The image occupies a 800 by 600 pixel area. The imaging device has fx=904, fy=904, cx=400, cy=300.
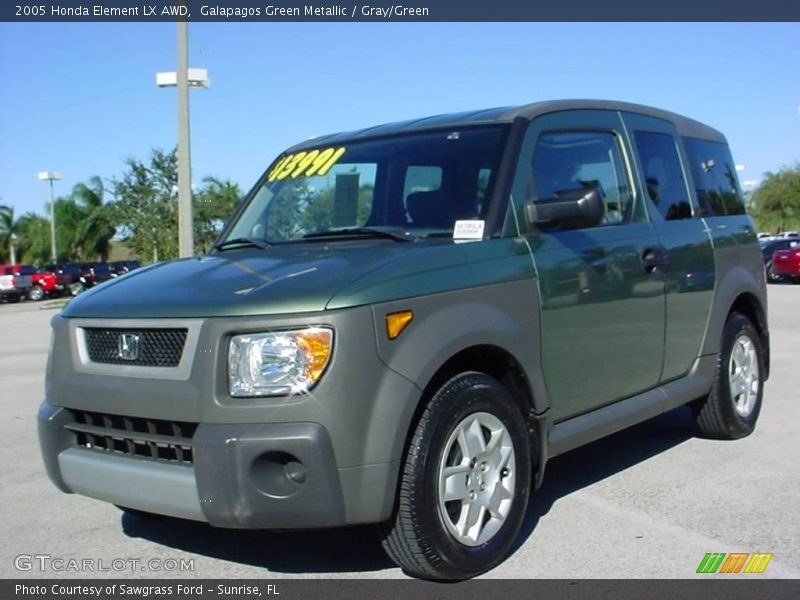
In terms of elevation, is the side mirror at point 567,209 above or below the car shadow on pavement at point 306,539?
above

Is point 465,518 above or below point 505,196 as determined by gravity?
below

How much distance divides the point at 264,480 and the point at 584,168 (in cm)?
255

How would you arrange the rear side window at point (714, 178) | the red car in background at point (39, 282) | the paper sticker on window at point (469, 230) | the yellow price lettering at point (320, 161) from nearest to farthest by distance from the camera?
the paper sticker on window at point (469, 230)
the yellow price lettering at point (320, 161)
the rear side window at point (714, 178)
the red car in background at point (39, 282)

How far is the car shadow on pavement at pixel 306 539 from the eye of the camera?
13.2ft

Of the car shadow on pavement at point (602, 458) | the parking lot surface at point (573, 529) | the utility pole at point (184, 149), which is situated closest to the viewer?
the parking lot surface at point (573, 529)

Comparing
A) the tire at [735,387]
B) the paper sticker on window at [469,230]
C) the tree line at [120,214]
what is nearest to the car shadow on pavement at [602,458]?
the tire at [735,387]

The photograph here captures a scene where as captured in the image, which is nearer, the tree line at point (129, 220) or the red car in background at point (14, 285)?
the tree line at point (129, 220)

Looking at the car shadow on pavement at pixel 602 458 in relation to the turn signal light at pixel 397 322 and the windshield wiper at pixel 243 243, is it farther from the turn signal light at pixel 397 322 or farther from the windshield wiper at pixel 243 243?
the windshield wiper at pixel 243 243

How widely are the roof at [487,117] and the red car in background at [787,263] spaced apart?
901 inches

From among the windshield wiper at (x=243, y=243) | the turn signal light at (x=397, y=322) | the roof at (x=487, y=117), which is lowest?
the turn signal light at (x=397, y=322)

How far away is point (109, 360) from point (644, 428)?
13.9ft

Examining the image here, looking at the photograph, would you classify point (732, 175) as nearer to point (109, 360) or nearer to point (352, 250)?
point (352, 250)
